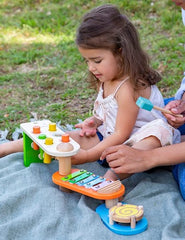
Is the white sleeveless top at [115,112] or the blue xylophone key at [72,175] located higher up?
the white sleeveless top at [115,112]

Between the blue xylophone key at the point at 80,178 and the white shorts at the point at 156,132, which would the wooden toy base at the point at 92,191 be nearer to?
the blue xylophone key at the point at 80,178

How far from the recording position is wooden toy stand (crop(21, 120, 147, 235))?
1407 mm

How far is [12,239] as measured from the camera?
1397 mm

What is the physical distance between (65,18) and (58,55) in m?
0.96

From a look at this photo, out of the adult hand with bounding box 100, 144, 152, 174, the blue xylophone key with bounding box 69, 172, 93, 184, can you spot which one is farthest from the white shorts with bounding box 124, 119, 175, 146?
the blue xylophone key with bounding box 69, 172, 93, 184

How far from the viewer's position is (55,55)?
3881mm

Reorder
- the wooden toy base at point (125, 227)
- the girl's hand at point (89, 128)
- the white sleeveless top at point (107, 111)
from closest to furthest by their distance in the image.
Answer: the wooden toy base at point (125, 227), the white sleeveless top at point (107, 111), the girl's hand at point (89, 128)

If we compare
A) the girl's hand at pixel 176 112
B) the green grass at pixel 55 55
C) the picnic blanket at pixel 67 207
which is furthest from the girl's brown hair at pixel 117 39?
the green grass at pixel 55 55

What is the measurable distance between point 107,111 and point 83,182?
472mm

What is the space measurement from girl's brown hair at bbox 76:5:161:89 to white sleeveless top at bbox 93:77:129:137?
0.22 ft

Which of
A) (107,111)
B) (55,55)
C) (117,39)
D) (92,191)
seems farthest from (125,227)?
(55,55)

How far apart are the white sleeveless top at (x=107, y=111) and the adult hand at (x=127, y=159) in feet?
1.16

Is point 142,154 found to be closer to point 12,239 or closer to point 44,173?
point 44,173

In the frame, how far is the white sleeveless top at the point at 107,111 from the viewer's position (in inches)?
75.2
